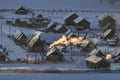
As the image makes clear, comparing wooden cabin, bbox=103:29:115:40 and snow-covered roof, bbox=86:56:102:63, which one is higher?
wooden cabin, bbox=103:29:115:40

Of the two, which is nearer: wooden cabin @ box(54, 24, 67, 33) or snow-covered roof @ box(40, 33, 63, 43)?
snow-covered roof @ box(40, 33, 63, 43)

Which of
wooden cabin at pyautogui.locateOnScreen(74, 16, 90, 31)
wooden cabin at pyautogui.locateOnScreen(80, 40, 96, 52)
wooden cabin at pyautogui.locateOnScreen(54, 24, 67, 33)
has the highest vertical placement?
wooden cabin at pyautogui.locateOnScreen(74, 16, 90, 31)

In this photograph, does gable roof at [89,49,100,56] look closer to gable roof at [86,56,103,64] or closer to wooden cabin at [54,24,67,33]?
gable roof at [86,56,103,64]

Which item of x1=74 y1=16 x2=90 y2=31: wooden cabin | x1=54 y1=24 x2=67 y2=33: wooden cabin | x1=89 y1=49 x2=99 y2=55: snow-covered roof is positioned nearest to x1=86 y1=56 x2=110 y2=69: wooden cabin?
x1=89 y1=49 x2=99 y2=55: snow-covered roof

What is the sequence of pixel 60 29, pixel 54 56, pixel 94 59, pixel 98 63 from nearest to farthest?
1. pixel 98 63
2. pixel 94 59
3. pixel 54 56
4. pixel 60 29

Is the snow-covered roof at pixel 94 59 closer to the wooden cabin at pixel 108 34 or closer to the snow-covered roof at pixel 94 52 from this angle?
Result: the snow-covered roof at pixel 94 52

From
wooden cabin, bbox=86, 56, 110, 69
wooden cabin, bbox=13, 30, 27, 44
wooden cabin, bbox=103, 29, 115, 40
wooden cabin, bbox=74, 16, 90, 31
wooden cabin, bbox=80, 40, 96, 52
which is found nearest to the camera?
wooden cabin, bbox=86, 56, 110, 69

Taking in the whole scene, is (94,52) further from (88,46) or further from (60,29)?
(60,29)

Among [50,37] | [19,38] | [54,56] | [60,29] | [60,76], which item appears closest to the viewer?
[60,76]

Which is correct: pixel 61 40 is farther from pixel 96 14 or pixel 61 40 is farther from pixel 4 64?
pixel 96 14

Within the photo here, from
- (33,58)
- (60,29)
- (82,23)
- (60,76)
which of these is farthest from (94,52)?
(82,23)
